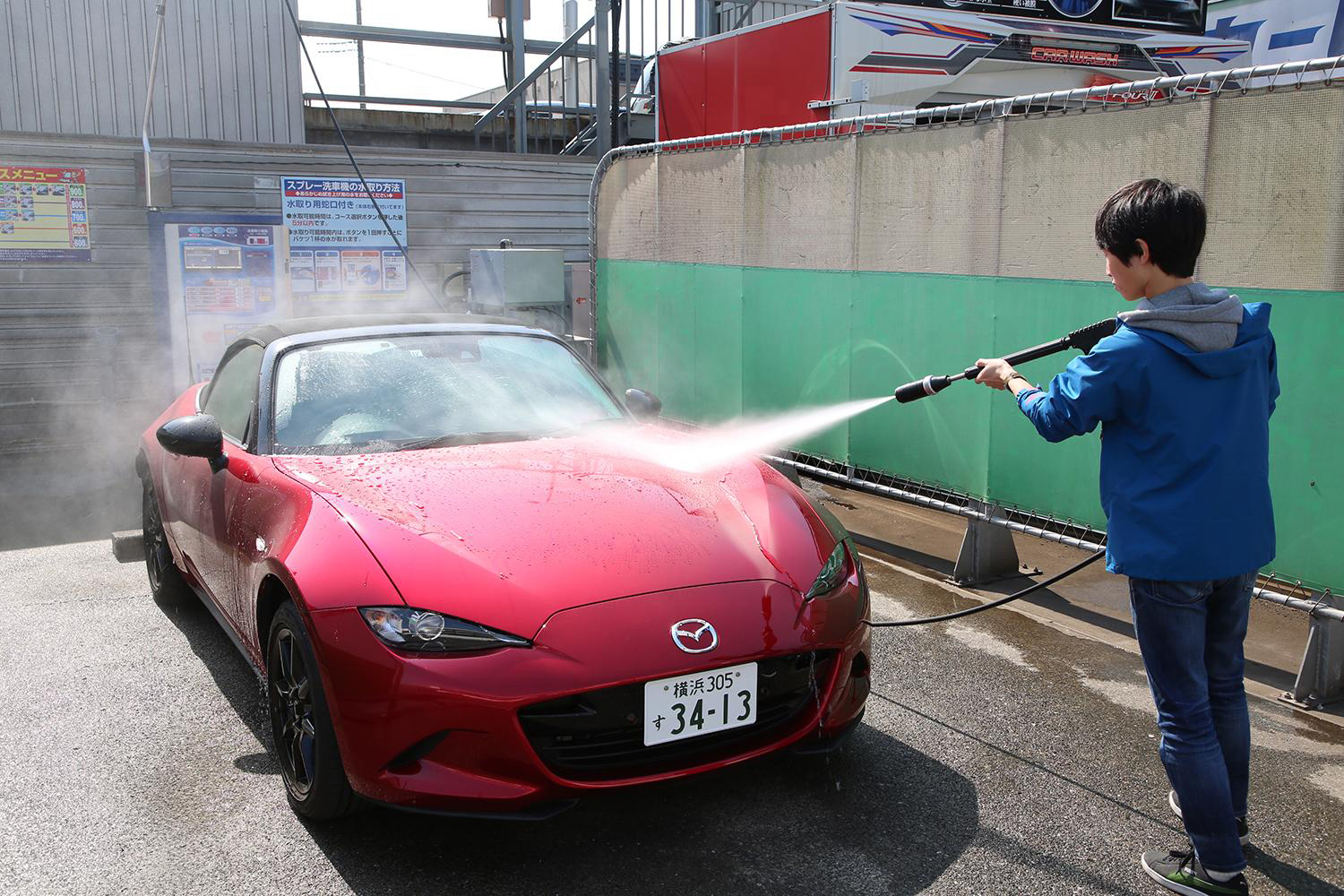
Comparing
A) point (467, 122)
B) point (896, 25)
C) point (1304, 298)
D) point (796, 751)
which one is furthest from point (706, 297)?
point (467, 122)

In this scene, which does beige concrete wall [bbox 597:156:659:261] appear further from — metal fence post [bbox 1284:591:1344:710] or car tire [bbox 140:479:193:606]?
metal fence post [bbox 1284:591:1344:710]

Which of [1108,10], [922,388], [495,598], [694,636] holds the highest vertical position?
[1108,10]

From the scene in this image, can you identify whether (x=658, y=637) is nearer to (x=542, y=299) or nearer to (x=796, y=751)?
(x=796, y=751)

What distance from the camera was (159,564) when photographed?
538cm

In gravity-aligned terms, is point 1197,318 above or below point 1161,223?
below

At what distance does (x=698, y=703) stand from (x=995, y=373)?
1.29 metres

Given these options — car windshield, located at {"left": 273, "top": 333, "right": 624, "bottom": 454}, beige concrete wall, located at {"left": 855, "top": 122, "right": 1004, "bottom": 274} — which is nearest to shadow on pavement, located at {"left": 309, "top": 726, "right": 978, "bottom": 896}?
car windshield, located at {"left": 273, "top": 333, "right": 624, "bottom": 454}

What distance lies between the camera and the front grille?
115 inches

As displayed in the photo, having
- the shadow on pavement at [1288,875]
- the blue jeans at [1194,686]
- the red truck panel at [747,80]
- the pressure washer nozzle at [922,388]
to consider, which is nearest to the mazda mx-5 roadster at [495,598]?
the pressure washer nozzle at [922,388]

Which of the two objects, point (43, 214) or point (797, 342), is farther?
point (43, 214)

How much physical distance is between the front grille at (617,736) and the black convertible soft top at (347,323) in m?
2.33

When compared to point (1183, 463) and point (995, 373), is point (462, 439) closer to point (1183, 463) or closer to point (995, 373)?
point (995, 373)

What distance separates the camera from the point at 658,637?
3.01m

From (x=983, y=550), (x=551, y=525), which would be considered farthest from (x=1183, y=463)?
(x=983, y=550)
